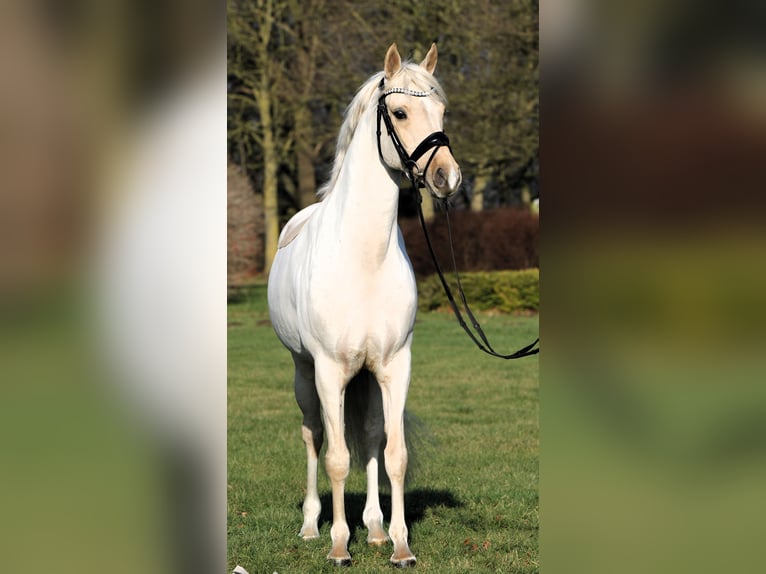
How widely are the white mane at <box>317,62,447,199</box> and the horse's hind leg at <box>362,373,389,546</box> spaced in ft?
4.04

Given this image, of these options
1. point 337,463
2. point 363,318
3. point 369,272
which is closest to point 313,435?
point 337,463

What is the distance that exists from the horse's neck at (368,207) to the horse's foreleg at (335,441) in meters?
0.64

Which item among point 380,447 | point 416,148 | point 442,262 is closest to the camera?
point 416,148

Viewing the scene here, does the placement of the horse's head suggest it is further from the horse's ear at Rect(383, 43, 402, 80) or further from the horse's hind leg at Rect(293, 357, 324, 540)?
the horse's hind leg at Rect(293, 357, 324, 540)

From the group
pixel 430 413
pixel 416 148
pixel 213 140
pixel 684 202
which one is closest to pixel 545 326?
pixel 684 202

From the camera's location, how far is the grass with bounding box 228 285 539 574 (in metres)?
5.06

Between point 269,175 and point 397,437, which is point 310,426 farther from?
point 269,175

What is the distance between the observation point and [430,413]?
9.62m

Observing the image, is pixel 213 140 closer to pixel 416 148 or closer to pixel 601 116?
pixel 601 116

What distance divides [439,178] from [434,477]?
3244 mm

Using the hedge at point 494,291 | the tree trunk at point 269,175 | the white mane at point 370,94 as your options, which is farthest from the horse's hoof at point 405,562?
the tree trunk at point 269,175

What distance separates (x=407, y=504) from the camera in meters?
6.25

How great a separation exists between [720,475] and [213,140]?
1307 mm

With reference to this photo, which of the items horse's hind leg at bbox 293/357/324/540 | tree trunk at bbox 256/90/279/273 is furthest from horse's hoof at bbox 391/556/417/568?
tree trunk at bbox 256/90/279/273
